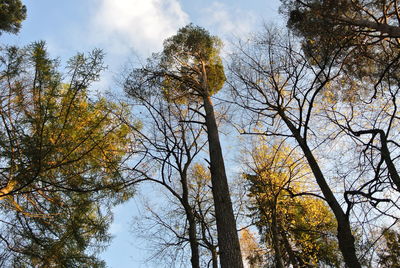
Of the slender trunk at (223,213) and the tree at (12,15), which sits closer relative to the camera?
the slender trunk at (223,213)

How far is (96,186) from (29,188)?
1.12 metres

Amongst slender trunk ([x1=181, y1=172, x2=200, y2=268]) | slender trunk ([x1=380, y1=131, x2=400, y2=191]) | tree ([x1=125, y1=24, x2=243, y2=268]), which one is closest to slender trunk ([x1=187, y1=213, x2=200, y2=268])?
slender trunk ([x1=181, y1=172, x2=200, y2=268])

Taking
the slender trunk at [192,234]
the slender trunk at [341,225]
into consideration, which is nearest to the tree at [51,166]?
the slender trunk at [192,234]

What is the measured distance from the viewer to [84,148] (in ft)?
17.6

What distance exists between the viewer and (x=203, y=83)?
8.18 m

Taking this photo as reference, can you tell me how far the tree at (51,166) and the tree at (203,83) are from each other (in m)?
1.92

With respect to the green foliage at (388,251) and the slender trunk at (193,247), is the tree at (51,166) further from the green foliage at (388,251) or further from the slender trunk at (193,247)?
the green foliage at (388,251)

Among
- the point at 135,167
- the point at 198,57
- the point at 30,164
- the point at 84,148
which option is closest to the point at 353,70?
the point at 198,57

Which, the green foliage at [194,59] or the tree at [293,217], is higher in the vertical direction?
the green foliage at [194,59]

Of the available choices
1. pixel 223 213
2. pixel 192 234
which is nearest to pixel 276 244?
pixel 192 234

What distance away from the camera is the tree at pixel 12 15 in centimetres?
793

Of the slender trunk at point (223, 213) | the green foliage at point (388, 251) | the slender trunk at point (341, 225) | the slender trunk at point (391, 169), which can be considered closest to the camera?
the slender trunk at point (391, 169)

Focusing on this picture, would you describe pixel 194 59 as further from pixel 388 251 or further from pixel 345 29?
pixel 388 251

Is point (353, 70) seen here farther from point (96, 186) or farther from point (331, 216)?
point (331, 216)
